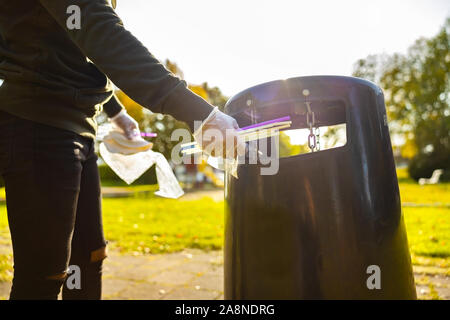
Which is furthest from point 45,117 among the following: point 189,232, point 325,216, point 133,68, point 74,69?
point 189,232

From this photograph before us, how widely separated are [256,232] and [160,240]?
3349 millimetres

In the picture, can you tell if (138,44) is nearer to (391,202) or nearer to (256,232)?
(256,232)

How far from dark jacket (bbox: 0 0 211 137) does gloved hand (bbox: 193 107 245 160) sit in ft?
0.10

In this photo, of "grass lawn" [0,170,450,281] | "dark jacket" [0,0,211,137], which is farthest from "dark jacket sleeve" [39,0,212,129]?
"grass lawn" [0,170,450,281]

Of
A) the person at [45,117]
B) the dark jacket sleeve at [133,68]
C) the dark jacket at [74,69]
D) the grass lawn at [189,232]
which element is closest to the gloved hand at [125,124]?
the dark jacket at [74,69]

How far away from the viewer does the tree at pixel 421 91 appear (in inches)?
925

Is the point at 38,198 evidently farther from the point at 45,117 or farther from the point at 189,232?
the point at 189,232

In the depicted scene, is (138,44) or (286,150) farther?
(286,150)

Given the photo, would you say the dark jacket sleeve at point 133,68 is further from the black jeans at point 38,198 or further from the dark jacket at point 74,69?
the black jeans at point 38,198

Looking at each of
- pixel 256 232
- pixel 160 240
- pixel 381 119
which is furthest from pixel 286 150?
pixel 160 240

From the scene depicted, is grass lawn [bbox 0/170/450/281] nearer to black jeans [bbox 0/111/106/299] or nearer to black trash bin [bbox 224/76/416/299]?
black jeans [bbox 0/111/106/299]

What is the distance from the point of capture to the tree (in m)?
→ 23.5

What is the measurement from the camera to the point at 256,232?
105cm

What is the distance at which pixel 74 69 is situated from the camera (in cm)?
116
